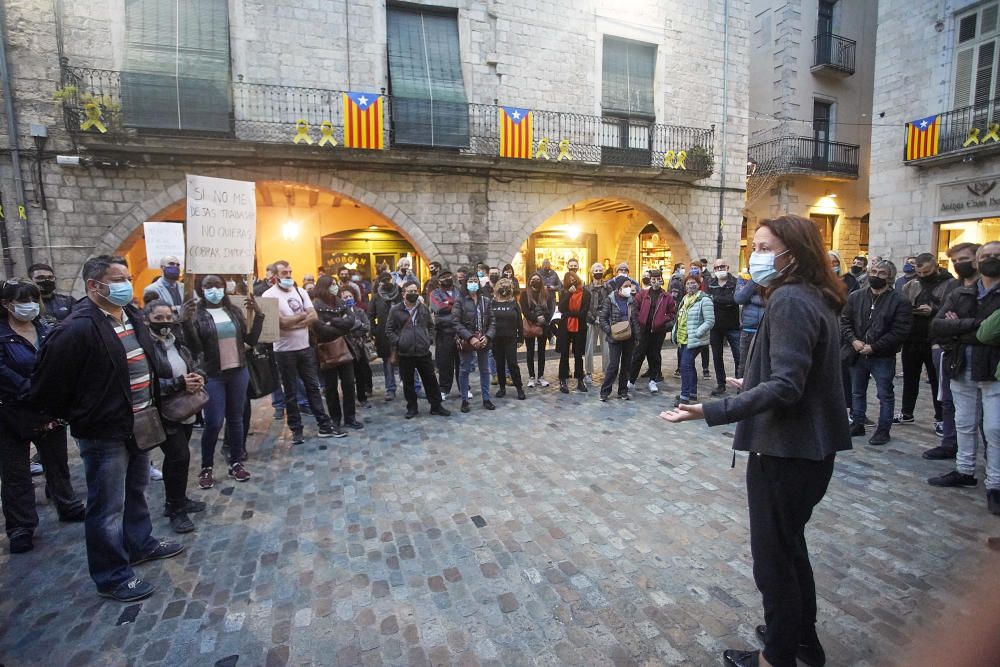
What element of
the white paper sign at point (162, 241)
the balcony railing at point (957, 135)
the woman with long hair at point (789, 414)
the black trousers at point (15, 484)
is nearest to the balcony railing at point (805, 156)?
the balcony railing at point (957, 135)

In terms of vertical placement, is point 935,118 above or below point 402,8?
below

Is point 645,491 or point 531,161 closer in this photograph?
point 645,491

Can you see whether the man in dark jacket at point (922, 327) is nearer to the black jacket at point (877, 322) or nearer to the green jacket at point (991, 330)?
the black jacket at point (877, 322)

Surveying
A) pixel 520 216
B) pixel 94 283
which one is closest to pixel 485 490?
pixel 94 283

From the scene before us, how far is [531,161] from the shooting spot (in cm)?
1258

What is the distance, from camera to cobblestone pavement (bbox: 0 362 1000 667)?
2.58 metres

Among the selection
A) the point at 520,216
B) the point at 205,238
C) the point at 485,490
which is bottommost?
the point at 485,490

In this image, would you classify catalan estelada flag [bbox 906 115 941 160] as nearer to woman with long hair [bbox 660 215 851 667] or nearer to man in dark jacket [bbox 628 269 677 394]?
man in dark jacket [bbox 628 269 677 394]

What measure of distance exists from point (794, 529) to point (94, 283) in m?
4.05

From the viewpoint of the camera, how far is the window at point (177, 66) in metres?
10.3

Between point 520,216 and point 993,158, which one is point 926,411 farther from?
point 993,158

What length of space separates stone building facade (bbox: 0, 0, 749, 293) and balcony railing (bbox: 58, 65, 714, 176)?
55 mm

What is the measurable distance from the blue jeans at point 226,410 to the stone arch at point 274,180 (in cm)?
737

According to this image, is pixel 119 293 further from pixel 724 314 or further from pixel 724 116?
pixel 724 116
